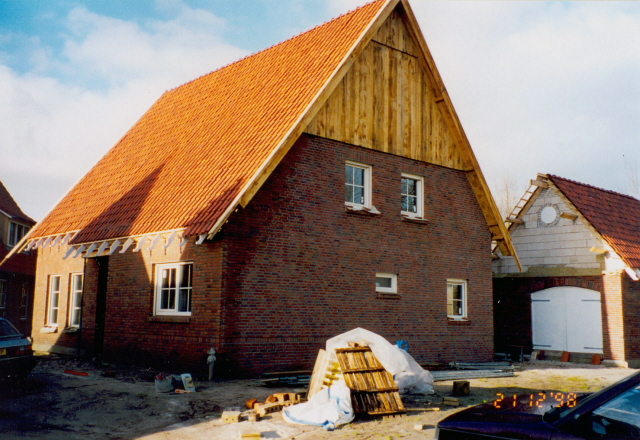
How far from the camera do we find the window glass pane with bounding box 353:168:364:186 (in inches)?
608

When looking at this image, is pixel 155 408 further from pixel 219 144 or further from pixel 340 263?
pixel 219 144

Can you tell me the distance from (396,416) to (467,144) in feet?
33.8

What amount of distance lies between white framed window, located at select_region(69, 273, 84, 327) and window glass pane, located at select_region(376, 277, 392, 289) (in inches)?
348

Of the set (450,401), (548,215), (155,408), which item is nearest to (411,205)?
(548,215)

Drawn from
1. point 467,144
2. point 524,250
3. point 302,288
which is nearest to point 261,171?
point 302,288

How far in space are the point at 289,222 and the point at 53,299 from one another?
9.56 meters

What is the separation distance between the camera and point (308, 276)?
13.9 metres

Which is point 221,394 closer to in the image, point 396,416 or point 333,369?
point 333,369

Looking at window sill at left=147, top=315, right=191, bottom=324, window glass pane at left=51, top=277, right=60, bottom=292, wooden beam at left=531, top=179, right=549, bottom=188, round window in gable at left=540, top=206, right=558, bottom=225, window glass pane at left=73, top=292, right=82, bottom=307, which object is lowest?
window sill at left=147, top=315, right=191, bottom=324

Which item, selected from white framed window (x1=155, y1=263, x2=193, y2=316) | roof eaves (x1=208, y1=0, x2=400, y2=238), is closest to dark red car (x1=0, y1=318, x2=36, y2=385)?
white framed window (x1=155, y1=263, x2=193, y2=316)

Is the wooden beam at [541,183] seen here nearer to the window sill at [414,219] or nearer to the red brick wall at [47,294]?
the window sill at [414,219]

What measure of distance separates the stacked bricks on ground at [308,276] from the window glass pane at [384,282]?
1.07 ft

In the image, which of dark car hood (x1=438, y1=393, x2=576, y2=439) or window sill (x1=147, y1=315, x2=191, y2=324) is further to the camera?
window sill (x1=147, y1=315, x2=191, y2=324)
